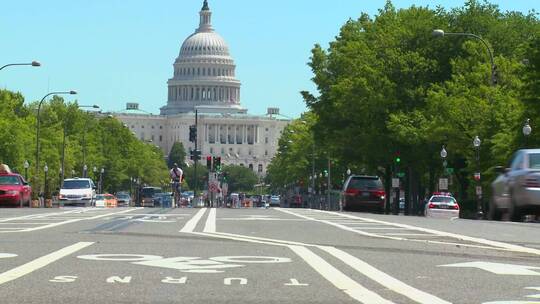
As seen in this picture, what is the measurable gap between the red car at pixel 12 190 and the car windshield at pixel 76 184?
38.8 ft

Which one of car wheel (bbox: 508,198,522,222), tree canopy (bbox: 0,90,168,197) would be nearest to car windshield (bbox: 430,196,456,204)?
car wheel (bbox: 508,198,522,222)

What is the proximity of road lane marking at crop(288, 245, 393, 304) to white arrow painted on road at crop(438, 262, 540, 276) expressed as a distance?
5.49 feet

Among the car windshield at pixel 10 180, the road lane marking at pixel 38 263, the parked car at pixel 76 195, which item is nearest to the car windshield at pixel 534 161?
the road lane marking at pixel 38 263

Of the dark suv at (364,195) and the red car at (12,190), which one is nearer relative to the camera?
the red car at (12,190)

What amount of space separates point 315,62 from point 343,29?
129 inches

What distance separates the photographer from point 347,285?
12469 millimetres

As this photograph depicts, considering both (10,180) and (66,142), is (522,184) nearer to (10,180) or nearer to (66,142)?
(10,180)

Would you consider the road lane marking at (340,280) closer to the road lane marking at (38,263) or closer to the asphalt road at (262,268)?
the asphalt road at (262,268)

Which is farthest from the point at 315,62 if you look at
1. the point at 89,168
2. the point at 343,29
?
the point at 89,168

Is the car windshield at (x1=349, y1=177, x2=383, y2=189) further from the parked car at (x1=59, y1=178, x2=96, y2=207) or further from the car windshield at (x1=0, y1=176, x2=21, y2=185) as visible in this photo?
the parked car at (x1=59, y1=178, x2=96, y2=207)

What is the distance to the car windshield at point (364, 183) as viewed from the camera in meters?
59.6

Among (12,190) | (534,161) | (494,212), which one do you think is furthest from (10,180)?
(534,161)

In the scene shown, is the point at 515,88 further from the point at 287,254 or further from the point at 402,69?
the point at 287,254

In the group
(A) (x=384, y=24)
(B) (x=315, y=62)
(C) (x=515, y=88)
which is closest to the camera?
(C) (x=515, y=88)
